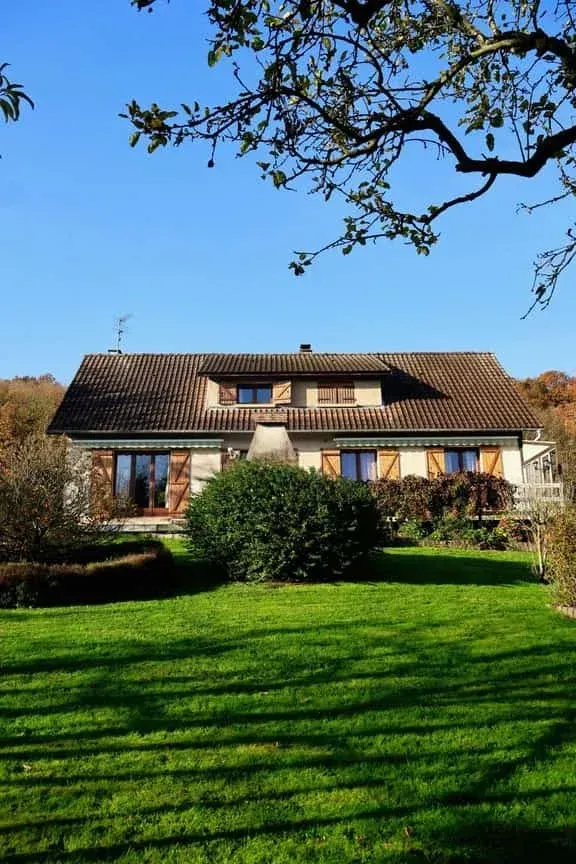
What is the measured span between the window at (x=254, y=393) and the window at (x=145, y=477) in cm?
361

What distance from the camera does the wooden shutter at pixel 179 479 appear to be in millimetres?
Result: 23594

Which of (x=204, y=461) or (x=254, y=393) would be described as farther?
(x=254, y=393)

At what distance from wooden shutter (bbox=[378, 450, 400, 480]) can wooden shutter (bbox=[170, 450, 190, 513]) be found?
6827 mm

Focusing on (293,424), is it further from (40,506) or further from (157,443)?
(40,506)

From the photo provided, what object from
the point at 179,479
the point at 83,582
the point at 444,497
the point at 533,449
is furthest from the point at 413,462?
the point at 83,582

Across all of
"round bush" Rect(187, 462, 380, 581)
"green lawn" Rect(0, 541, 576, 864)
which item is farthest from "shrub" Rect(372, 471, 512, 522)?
"green lawn" Rect(0, 541, 576, 864)

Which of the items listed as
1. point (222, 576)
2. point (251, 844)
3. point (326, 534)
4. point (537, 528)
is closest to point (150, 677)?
point (251, 844)

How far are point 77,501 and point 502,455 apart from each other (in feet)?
54.9

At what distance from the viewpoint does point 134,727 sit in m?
4.86

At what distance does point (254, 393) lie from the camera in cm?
2553

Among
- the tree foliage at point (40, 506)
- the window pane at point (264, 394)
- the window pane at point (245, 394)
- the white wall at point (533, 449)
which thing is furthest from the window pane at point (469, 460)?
the tree foliage at point (40, 506)

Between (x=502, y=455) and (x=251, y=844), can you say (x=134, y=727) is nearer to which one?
(x=251, y=844)

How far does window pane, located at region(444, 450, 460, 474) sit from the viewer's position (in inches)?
952

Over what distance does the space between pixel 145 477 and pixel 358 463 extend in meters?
7.66
